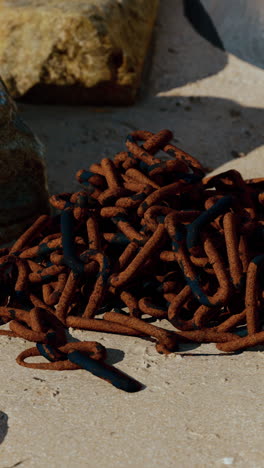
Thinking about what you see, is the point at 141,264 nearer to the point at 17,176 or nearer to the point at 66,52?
the point at 17,176

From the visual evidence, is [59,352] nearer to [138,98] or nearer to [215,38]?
[138,98]

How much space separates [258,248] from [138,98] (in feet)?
13.0

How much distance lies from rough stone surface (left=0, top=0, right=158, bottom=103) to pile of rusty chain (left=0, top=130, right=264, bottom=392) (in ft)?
9.45

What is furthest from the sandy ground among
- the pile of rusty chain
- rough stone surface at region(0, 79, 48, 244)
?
rough stone surface at region(0, 79, 48, 244)

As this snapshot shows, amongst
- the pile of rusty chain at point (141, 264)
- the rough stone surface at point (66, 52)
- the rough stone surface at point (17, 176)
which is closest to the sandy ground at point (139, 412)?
the pile of rusty chain at point (141, 264)

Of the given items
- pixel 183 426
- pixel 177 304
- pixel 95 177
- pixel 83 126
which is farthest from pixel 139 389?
pixel 83 126

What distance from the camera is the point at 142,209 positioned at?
2.76 m

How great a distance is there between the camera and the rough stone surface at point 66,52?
18.8ft

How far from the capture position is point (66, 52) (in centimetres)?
577

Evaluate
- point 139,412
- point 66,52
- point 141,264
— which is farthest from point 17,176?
point 66,52

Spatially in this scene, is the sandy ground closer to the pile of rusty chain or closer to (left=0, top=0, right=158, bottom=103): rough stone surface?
the pile of rusty chain

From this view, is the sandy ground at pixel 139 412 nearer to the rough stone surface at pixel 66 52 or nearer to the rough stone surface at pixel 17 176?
the rough stone surface at pixel 17 176

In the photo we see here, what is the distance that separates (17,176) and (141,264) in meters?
1.45

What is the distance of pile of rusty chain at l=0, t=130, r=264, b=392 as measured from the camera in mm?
2420
